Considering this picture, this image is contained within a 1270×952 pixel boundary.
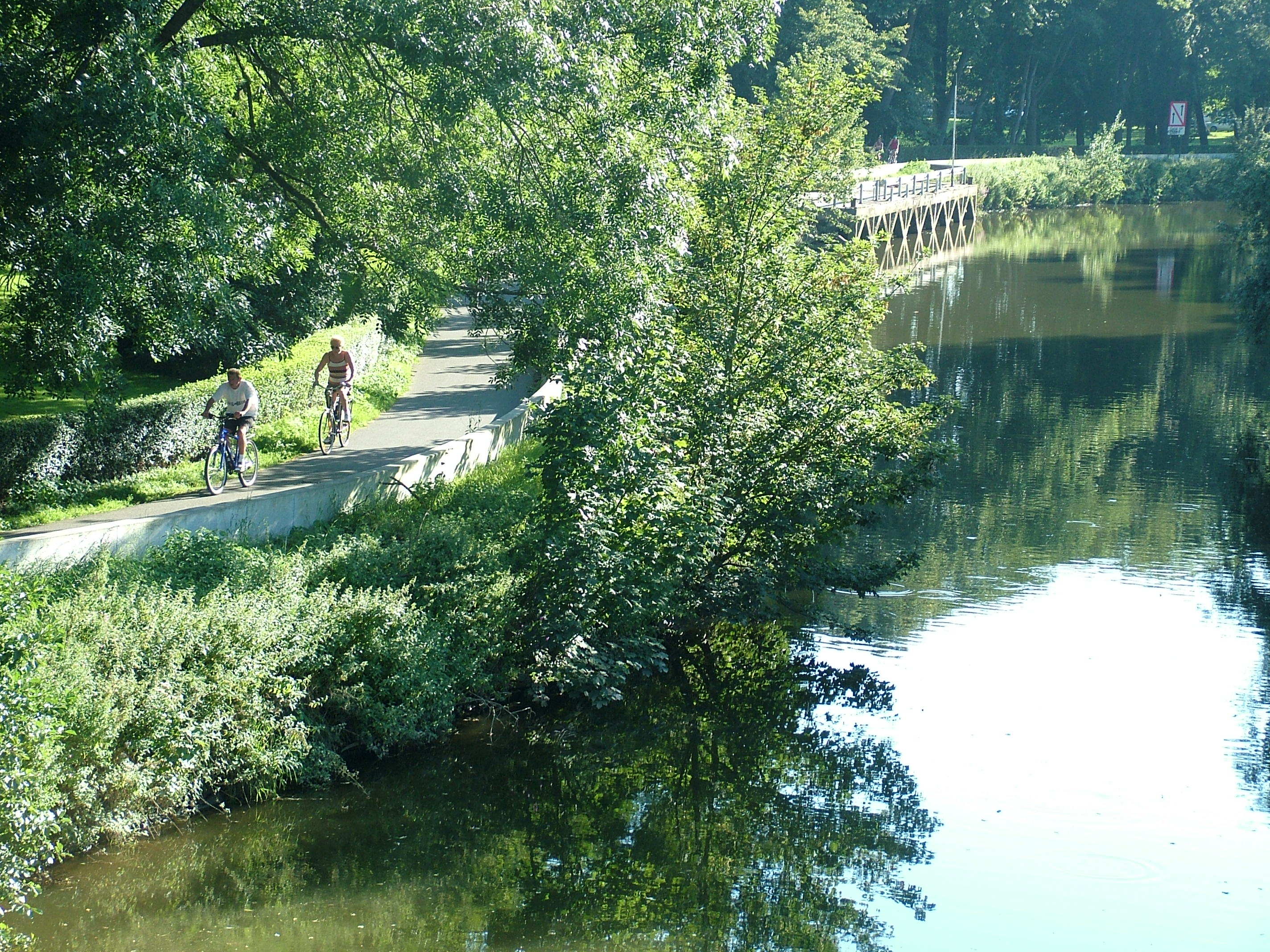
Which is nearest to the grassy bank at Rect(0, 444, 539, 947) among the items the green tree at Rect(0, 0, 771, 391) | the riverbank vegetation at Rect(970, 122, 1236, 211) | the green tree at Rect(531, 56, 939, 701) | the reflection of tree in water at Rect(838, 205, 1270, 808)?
the green tree at Rect(531, 56, 939, 701)

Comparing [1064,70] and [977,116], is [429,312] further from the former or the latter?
[1064,70]

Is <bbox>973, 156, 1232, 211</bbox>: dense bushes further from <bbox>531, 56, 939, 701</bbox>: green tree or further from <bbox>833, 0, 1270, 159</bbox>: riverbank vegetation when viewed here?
<bbox>531, 56, 939, 701</bbox>: green tree

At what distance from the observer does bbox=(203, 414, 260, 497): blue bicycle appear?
15672mm

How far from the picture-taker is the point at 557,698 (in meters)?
13.9

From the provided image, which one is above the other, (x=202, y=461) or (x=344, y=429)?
(x=344, y=429)

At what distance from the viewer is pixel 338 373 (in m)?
18.5

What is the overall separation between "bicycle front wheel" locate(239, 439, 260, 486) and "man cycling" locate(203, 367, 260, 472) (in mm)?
80

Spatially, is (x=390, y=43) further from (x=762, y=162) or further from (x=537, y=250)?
(x=762, y=162)

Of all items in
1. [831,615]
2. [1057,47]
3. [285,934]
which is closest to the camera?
[285,934]

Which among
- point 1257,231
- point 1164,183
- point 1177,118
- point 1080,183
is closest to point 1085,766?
point 1257,231

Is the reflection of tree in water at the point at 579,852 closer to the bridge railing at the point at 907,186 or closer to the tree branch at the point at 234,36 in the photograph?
the tree branch at the point at 234,36

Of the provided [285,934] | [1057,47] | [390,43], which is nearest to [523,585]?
[285,934]

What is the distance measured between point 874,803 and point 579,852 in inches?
113

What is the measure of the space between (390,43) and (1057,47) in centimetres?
8137
